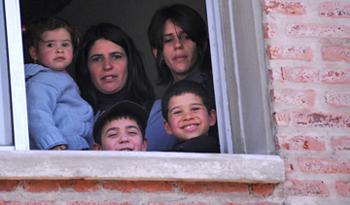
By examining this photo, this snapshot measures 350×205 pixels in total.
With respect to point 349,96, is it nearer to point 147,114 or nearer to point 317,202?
point 317,202

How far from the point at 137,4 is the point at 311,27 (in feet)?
8.65

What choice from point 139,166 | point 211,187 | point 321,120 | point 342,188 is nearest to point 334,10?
point 321,120

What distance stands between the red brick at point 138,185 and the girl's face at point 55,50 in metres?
1.24

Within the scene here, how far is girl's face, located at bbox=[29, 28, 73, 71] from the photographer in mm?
3500

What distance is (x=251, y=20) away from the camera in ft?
9.64

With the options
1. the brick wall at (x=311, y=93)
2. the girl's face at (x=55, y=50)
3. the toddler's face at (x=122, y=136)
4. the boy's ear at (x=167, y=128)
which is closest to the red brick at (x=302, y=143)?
the brick wall at (x=311, y=93)

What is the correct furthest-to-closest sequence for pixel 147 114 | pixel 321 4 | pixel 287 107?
pixel 147 114
pixel 321 4
pixel 287 107

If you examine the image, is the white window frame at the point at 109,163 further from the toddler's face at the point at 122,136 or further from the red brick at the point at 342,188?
the toddler's face at the point at 122,136

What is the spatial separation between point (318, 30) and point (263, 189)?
0.99 metres

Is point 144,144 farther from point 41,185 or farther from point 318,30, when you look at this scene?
point 318,30

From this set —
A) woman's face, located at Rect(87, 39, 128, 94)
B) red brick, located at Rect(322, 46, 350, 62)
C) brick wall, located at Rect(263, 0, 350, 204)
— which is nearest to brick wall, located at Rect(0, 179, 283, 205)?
brick wall, located at Rect(263, 0, 350, 204)

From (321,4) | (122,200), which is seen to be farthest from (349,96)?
(122,200)

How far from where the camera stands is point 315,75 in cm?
289

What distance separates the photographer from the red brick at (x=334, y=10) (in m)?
3.00
